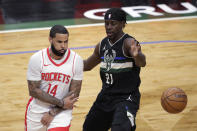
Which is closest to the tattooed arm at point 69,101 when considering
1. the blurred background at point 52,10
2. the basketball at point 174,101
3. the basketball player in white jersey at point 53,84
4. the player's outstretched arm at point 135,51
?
the basketball player in white jersey at point 53,84

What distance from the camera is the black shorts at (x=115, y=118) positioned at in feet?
16.1

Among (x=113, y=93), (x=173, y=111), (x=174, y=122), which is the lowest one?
(x=174, y=122)

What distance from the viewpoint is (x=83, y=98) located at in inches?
293

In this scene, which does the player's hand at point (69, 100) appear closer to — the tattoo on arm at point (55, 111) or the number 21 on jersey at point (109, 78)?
the tattoo on arm at point (55, 111)

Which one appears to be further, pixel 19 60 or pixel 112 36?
pixel 19 60

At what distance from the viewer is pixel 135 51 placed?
4.77 meters

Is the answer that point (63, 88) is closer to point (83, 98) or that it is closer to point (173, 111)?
point (173, 111)

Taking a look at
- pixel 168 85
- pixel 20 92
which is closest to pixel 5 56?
pixel 20 92

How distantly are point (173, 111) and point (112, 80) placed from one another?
3.76ft

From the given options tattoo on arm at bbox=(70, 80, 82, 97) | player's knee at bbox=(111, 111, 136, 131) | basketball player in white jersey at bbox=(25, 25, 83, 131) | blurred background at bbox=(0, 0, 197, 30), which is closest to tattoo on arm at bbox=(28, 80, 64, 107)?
basketball player in white jersey at bbox=(25, 25, 83, 131)

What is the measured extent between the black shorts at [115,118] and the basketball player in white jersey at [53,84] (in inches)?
22.3

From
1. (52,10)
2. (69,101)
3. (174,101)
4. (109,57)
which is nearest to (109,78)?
(109,57)

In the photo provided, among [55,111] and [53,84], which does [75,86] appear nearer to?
[53,84]

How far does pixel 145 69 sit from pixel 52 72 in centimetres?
424
